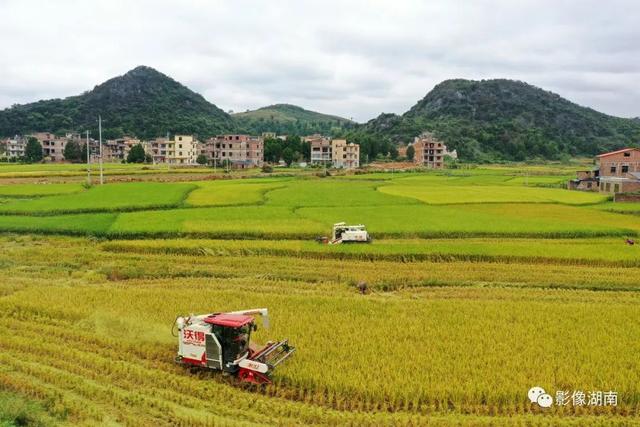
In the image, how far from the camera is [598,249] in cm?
2362

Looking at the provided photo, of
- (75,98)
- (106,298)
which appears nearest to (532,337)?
(106,298)

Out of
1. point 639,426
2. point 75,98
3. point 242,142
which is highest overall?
point 75,98

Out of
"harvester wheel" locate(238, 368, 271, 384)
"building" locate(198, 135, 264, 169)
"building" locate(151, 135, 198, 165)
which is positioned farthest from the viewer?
"building" locate(151, 135, 198, 165)

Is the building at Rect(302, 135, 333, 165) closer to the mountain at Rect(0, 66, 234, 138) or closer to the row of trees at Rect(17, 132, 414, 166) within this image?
the row of trees at Rect(17, 132, 414, 166)

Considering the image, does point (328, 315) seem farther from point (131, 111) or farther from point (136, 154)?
point (131, 111)

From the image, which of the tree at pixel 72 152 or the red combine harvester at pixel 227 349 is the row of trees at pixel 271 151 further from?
the red combine harvester at pixel 227 349

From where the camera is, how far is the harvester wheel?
10.6m

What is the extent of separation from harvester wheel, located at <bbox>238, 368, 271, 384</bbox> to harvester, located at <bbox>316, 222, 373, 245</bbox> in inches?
539

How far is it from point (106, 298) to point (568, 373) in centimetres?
1265

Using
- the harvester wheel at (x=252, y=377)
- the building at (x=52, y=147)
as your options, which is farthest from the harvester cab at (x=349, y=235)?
the building at (x=52, y=147)

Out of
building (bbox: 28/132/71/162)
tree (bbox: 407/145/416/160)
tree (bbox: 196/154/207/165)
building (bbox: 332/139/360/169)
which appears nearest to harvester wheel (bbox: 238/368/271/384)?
tree (bbox: 196/154/207/165)

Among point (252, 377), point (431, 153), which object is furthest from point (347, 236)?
point (431, 153)

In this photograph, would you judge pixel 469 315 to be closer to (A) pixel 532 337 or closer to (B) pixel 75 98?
(A) pixel 532 337

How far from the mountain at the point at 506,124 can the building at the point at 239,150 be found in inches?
1981
